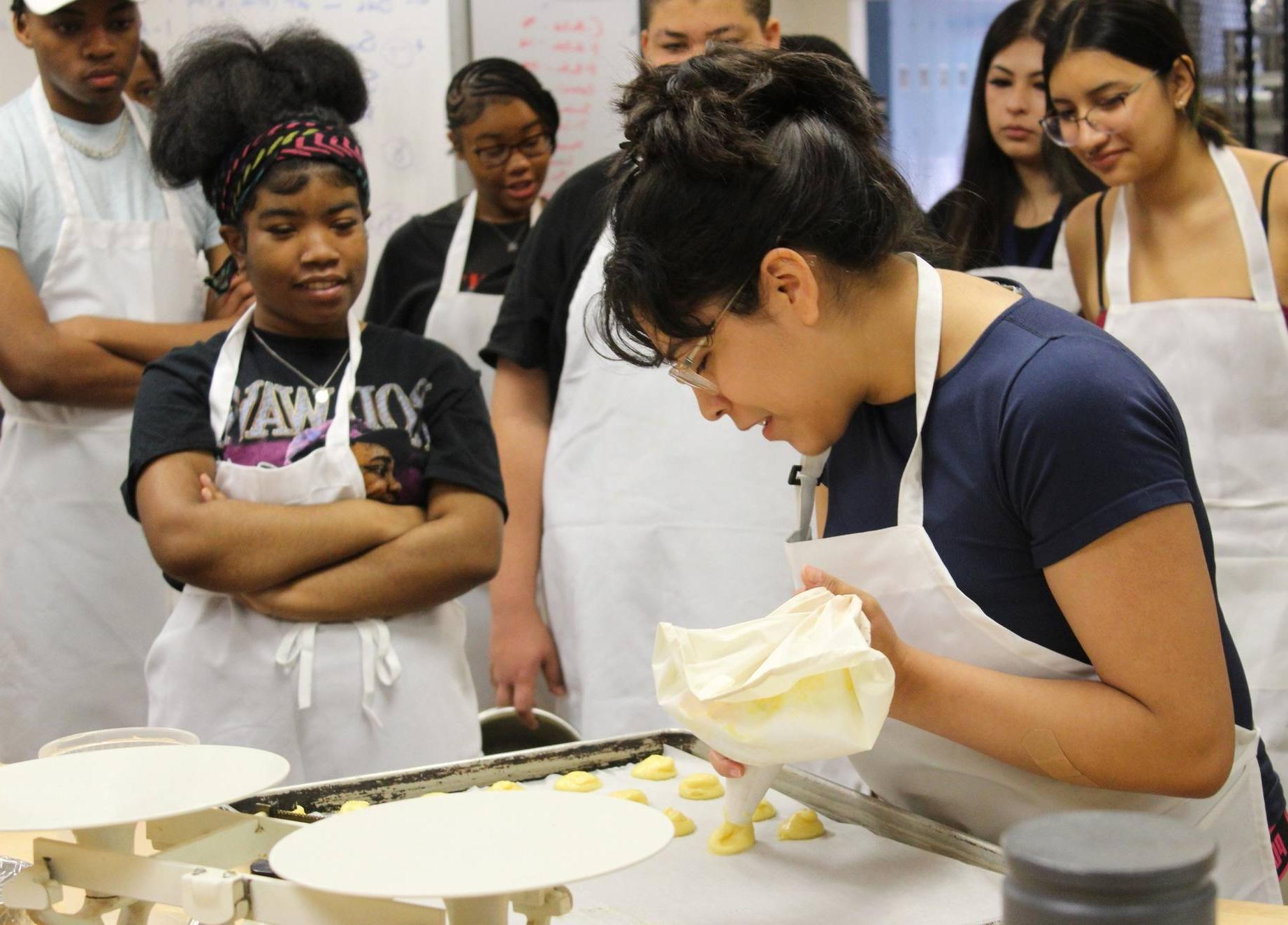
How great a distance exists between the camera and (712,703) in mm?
1061

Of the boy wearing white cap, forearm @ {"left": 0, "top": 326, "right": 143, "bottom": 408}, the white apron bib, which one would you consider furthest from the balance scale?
the white apron bib

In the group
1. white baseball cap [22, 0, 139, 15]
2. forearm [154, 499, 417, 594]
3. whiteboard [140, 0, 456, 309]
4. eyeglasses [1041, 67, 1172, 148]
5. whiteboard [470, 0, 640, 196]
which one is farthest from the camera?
whiteboard [470, 0, 640, 196]

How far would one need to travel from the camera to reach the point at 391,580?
6.07 feet

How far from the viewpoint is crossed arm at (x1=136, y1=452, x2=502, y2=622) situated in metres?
Result: 1.81

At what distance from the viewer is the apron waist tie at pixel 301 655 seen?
1.83 metres

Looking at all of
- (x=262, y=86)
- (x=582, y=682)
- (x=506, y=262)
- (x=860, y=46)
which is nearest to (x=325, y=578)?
(x=582, y=682)

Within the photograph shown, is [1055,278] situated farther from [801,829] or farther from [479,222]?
[801,829]

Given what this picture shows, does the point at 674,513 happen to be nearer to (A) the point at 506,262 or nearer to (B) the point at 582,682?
(B) the point at 582,682

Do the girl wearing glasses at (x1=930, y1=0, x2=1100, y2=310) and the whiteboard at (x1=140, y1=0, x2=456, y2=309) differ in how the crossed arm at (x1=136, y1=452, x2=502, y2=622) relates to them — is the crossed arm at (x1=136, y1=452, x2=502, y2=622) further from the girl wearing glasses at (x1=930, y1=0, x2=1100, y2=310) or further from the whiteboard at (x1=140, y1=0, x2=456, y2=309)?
the whiteboard at (x1=140, y1=0, x2=456, y2=309)

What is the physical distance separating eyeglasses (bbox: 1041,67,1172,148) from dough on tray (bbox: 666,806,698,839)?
146 centimetres

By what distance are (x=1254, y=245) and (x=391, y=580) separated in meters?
1.48

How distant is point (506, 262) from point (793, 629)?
205 centimetres

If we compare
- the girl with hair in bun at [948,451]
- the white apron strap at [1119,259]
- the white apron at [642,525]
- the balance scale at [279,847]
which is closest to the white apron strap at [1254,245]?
the white apron strap at [1119,259]

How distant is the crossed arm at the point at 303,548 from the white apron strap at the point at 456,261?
1143mm
